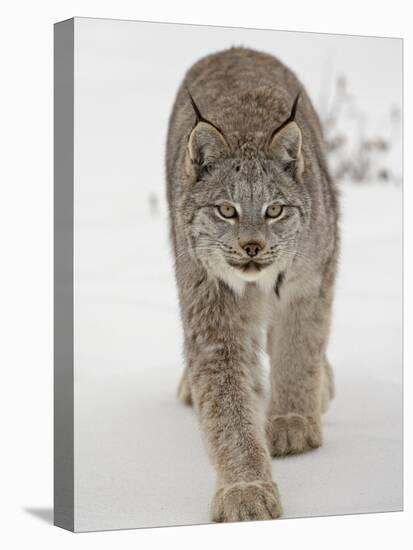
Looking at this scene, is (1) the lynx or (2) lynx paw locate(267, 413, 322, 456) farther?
(2) lynx paw locate(267, 413, 322, 456)

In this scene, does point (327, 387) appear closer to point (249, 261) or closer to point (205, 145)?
point (249, 261)

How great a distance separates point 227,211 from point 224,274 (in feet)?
1.05

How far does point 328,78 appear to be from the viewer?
7.13m

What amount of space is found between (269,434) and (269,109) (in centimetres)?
175

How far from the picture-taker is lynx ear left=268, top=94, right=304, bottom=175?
639 cm

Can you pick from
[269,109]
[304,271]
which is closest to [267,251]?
[304,271]

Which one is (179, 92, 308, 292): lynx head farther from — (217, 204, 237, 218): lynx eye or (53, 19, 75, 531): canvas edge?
(53, 19, 75, 531): canvas edge

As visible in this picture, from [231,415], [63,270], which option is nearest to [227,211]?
[63,270]

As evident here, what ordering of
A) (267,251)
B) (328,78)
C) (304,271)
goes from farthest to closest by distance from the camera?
(328,78) < (304,271) < (267,251)

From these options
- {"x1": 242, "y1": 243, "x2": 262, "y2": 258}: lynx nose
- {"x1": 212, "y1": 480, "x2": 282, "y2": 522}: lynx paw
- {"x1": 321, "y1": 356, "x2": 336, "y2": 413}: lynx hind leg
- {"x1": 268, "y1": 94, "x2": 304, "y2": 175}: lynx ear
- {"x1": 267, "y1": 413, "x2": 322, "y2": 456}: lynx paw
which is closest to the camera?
{"x1": 212, "y1": 480, "x2": 282, "y2": 522}: lynx paw

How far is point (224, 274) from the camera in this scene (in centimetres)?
629

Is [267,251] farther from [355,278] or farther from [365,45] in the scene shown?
[365,45]

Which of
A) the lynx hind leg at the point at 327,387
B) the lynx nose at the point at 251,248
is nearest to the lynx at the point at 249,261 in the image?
the lynx nose at the point at 251,248

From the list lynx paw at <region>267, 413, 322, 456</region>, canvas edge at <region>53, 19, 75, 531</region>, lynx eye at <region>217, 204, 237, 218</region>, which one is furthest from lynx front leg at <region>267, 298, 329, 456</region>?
canvas edge at <region>53, 19, 75, 531</region>
